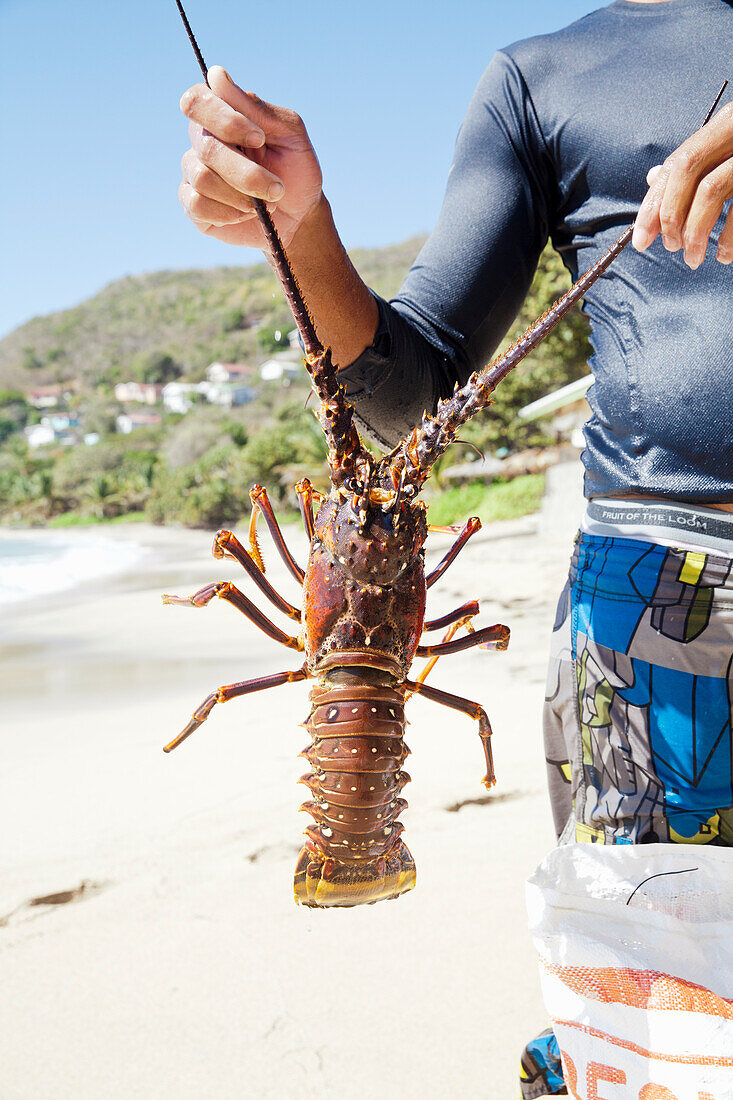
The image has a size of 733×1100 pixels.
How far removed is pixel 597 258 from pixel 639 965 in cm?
146

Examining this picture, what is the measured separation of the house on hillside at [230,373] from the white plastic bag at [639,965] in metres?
94.6

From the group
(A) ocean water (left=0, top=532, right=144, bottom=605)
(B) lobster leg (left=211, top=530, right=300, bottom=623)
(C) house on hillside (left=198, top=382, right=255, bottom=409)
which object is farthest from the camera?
(C) house on hillside (left=198, top=382, right=255, bottom=409)

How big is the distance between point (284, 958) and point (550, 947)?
6.50 feet

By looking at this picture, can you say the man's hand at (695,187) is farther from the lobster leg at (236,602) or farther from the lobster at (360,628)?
the lobster leg at (236,602)

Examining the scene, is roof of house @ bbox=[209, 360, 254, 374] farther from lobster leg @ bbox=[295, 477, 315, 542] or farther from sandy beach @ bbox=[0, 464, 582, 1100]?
lobster leg @ bbox=[295, 477, 315, 542]

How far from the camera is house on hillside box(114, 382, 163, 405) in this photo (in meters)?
100

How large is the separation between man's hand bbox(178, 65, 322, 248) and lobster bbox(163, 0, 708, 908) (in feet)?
0.68

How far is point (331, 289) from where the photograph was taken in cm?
144

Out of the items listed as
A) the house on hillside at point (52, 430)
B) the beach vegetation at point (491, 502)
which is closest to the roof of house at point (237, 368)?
the house on hillside at point (52, 430)

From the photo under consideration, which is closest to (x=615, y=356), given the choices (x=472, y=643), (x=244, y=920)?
(x=472, y=643)

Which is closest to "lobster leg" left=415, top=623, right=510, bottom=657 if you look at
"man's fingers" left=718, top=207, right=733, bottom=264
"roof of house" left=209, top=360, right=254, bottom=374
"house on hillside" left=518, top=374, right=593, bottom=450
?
"man's fingers" left=718, top=207, right=733, bottom=264

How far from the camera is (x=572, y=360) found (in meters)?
20.1

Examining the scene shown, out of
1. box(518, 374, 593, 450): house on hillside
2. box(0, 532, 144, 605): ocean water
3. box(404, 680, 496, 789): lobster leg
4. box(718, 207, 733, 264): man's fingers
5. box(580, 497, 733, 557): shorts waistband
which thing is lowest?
box(0, 532, 144, 605): ocean water

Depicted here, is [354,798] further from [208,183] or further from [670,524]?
[208,183]
